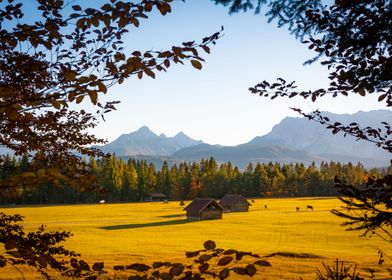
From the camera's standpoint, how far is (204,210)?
5706cm

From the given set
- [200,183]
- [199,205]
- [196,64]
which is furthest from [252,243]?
[200,183]

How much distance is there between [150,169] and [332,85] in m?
111

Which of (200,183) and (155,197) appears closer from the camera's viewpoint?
(155,197)

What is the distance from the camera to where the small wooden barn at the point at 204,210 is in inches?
2219

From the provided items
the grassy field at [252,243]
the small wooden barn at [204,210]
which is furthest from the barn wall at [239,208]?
the grassy field at [252,243]

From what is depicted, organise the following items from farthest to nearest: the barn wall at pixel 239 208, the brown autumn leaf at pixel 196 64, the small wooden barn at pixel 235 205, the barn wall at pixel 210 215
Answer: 1. the small wooden barn at pixel 235 205
2. the barn wall at pixel 239 208
3. the barn wall at pixel 210 215
4. the brown autumn leaf at pixel 196 64

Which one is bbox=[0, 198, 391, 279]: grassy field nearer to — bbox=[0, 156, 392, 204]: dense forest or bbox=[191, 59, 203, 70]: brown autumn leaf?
bbox=[191, 59, 203, 70]: brown autumn leaf

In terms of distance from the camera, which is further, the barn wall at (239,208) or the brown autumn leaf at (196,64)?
the barn wall at (239,208)

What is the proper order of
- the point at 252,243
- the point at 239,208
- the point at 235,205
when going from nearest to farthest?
the point at 252,243 < the point at 239,208 < the point at 235,205

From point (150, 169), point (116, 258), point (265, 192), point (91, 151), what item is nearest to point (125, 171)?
point (150, 169)

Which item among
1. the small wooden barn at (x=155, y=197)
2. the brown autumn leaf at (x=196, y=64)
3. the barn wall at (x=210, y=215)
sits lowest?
the small wooden barn at (x=155, y=197)

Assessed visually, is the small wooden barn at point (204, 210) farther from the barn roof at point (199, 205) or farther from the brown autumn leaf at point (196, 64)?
the brown autumn leaf at point (196, 64)

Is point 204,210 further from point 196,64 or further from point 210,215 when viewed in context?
point 196,64

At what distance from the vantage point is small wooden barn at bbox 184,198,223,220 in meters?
56.4
